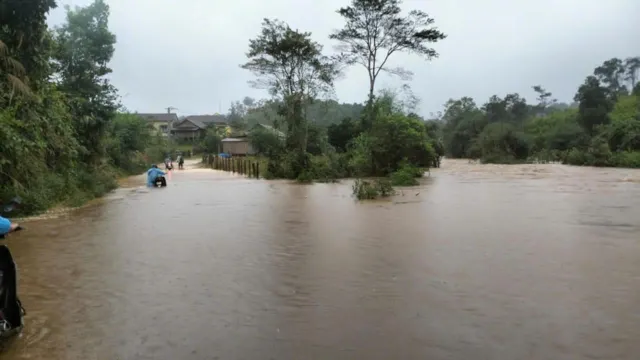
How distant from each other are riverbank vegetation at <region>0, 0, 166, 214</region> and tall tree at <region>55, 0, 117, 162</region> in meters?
0.04

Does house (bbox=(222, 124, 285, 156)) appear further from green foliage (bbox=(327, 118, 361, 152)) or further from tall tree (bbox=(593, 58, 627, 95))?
tall tree (bbox=(593, 58, 627, 95))

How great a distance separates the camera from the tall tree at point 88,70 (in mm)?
24453

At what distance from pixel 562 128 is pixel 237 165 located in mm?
29627

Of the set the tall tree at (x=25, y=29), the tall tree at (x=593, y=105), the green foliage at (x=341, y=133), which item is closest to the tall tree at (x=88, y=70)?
the tall tree at (x=25, y=29)

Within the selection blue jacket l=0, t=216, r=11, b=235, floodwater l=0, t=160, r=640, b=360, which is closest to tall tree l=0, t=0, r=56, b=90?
floodwater l=0, t=160, r=640, b=360

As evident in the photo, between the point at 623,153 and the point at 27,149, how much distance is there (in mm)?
36331

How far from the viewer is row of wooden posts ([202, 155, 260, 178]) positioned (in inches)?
1382

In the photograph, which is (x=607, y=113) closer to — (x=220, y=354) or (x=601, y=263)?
(x=601, y=263)

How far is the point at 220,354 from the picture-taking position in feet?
15.7

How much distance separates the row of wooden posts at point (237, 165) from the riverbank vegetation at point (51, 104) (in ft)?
34.0

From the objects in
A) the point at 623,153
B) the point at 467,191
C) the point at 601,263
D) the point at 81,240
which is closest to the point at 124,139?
the point at 467,191

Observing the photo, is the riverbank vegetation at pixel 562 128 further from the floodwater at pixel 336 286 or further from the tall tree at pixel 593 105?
the floodwater at pixel 336 286

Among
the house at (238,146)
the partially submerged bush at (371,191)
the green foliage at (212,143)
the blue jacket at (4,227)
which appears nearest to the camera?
the blue jacket at (4,227)

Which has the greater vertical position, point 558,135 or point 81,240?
point 558,135
